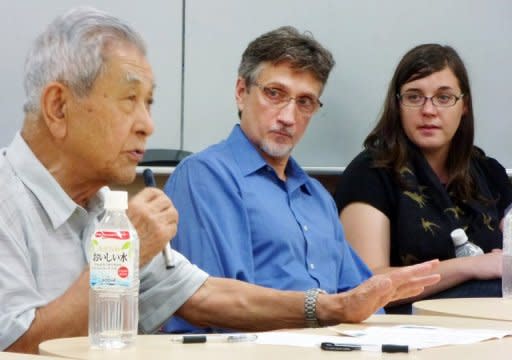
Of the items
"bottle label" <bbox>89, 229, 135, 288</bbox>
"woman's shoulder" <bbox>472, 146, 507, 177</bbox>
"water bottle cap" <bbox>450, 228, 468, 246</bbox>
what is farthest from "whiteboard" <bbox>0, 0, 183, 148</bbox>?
"bottle label" <bbox>89, 229, 135, 288</bbox>

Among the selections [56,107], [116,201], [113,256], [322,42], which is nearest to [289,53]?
[322,42]

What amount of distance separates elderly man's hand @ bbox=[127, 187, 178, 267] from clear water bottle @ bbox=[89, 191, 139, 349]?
0.45 ft

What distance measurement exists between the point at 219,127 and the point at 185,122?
0.15 metres

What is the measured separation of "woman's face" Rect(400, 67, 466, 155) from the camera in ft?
13.0

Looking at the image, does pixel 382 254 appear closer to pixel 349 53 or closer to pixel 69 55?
pixel 349 53

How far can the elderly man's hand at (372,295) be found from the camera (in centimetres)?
231

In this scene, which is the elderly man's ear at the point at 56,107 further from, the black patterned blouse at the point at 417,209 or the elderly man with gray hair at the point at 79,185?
the black patterned blouse at the point at 417,209

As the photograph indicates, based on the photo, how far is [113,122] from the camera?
2240 millimetres

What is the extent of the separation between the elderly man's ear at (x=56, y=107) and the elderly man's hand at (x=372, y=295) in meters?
0.71

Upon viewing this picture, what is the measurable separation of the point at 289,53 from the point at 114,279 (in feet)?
5.45

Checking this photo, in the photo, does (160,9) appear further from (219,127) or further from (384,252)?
(384,252)

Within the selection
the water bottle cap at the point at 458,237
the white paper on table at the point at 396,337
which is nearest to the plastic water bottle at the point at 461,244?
the water bottle cap at the point at 458,237

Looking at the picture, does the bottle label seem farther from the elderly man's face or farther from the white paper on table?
the elderly man's face

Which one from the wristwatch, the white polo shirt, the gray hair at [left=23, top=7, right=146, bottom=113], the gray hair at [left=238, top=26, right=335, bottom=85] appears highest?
the gray hair at [left=238, top=26, right=335, bottom=85]
